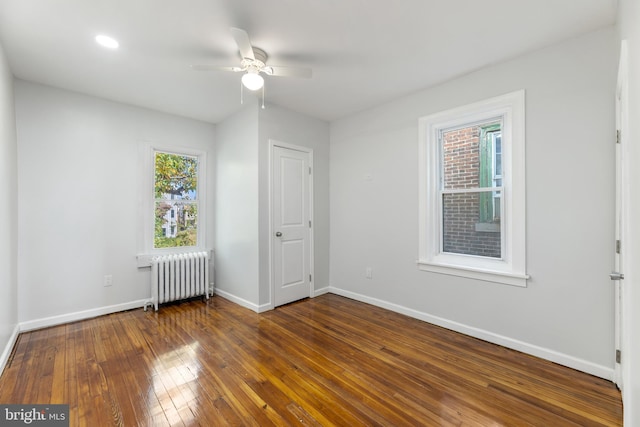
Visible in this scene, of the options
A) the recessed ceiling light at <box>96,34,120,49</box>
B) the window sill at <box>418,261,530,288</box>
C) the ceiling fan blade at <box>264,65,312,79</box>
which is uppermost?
the recessed ceiling light at <box>96,34,120,49</box>

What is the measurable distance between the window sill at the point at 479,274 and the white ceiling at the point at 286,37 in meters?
1.97

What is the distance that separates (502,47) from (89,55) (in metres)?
3.58

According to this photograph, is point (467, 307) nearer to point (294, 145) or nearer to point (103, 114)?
point (294, 145)

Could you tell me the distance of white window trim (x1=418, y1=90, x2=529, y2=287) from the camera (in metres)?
2.53

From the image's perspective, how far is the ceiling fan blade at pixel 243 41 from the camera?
1.85 m

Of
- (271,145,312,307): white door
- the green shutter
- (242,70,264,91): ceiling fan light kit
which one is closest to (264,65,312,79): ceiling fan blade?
(242,70,264,91): ceiling fan light kit

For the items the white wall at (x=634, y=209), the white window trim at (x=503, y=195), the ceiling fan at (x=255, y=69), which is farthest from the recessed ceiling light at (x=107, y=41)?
the white wall at (x=634, y=209)

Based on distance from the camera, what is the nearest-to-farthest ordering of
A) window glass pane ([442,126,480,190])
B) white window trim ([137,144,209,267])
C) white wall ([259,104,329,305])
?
window glass pane ([442,126,480,190])
white wall ([259,104,329,305])
white window trim ([137,144,209,267])

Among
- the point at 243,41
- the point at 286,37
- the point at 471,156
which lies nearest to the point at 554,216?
the point at 471,156

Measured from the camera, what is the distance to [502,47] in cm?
240

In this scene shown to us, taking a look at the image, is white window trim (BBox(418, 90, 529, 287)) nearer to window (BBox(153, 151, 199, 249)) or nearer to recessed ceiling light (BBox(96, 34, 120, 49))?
recessed ceiling light (BBox(96, 34, 120, 49))

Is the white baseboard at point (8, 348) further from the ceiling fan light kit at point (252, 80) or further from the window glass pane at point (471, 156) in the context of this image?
the window glass pane at point (471, 156)

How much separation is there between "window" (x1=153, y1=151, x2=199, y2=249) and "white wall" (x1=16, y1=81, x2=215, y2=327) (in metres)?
0.25

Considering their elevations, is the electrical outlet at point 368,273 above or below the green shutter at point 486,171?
below
